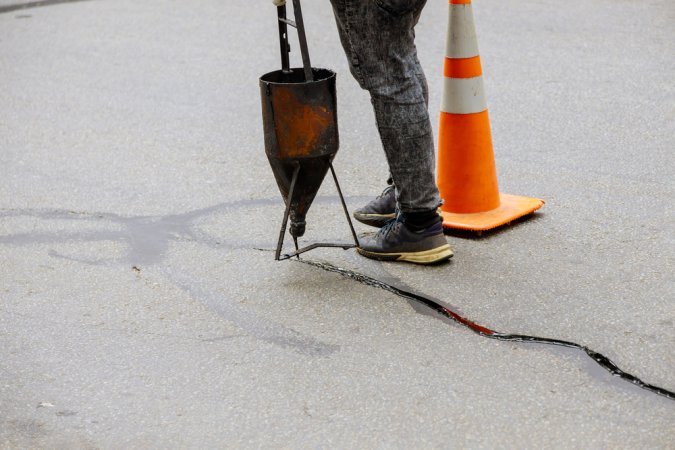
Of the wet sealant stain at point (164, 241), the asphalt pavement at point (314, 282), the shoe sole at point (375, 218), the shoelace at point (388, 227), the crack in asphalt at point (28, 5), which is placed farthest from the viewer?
the crack in asphalt at point (28, 5)

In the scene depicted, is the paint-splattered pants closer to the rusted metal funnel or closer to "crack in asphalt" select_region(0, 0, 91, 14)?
the rusted metal funnel

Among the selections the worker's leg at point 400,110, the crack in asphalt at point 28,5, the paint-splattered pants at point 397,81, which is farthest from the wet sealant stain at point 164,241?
the crack in asphalt at point 28,5

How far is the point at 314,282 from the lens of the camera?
3.74m

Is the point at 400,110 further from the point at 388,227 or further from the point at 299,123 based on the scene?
the point at 388,227

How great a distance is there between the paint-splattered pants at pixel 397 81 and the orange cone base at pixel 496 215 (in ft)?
1.09

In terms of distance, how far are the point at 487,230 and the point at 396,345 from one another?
104 centimetres

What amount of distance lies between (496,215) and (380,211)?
0.48m

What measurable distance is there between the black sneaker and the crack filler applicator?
42 cm

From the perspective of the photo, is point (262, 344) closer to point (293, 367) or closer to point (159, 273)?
point (293, 367)

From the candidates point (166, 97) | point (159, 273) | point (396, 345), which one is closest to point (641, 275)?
point (396, 345)

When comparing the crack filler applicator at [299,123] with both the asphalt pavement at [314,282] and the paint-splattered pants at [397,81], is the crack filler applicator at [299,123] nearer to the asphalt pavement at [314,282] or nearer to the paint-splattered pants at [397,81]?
the paint-splattered pants at [397,81]

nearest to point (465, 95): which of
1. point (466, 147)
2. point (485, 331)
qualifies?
point (466, 147)

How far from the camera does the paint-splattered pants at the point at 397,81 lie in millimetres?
3514

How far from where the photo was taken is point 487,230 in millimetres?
4102
